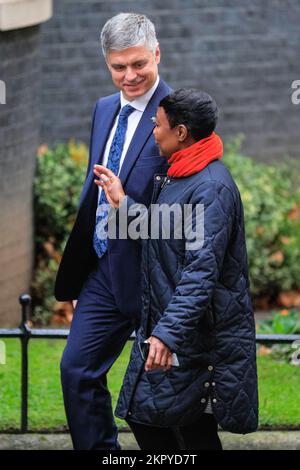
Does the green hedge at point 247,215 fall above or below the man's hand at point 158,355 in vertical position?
above

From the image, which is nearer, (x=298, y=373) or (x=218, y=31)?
(x=298, y=373)

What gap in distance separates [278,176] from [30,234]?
2644 mm

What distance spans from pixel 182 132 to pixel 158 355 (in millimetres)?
894

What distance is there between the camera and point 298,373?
742 cm

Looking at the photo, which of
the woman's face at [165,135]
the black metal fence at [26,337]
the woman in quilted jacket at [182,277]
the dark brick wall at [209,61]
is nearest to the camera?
the woman in quilted jacket at [182,277]

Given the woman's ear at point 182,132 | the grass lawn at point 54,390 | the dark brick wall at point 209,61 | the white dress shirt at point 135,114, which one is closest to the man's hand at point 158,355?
the woman's ear at point 182,132

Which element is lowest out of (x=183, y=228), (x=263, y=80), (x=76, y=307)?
(x=76, y=307)

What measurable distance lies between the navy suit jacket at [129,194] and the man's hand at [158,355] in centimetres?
56

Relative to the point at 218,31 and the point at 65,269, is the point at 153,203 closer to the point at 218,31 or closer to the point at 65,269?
the point at 65,269

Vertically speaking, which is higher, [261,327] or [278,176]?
[278,176]

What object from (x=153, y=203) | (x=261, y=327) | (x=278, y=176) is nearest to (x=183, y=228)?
(x=153, y=203)

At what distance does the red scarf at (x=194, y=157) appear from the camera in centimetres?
492

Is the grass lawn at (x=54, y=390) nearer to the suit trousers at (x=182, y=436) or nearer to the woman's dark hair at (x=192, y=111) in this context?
the suit trousers at (x=182, y=436)

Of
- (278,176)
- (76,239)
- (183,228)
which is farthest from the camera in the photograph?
(278,176)
